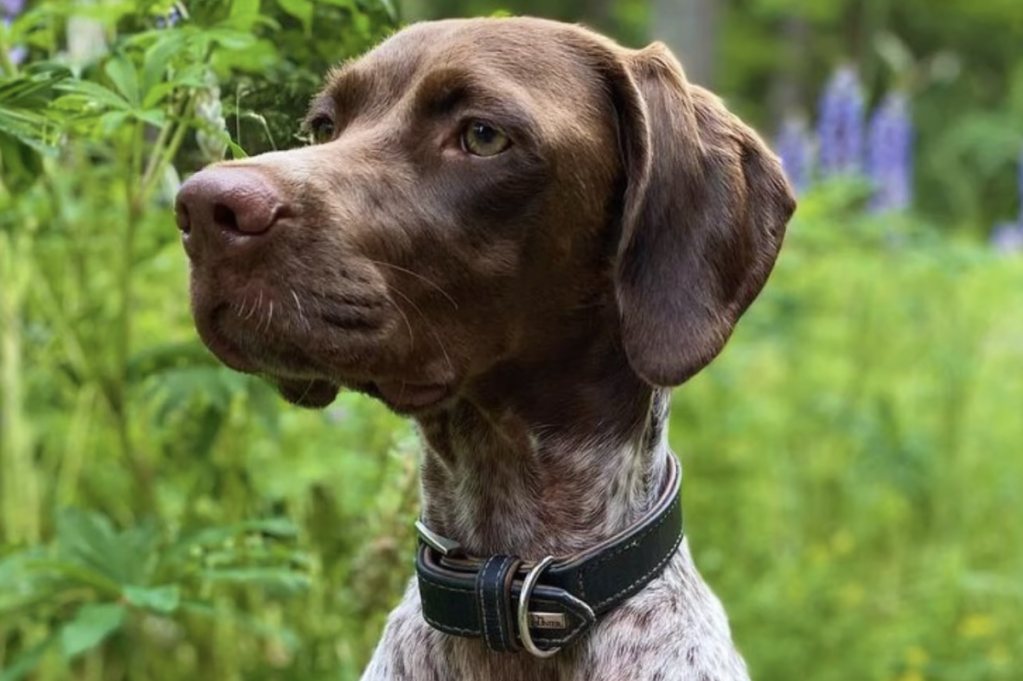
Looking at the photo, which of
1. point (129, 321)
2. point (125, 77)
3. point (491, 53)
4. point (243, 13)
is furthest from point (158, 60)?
point (129, 321)

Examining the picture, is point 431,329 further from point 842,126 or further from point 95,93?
point 842,126

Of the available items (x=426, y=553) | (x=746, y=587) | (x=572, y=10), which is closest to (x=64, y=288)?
(x=426, y=553)

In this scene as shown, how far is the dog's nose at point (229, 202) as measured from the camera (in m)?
2.12

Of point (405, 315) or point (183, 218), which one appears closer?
point (183, 218)

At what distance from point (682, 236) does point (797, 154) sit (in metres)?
4.21

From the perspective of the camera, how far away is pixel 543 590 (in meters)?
2.42

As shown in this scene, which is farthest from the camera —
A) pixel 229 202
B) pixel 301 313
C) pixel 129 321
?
pixel 129 321

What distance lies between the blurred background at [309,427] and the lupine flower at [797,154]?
18 millimetres

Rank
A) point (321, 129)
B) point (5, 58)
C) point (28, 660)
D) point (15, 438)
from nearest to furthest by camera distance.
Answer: point (321, 129)
point (5, 58)
point (28, 660)
point (15, 438)

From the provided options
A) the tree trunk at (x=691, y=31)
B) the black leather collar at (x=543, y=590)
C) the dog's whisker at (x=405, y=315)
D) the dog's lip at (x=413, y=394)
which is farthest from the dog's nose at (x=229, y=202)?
the tree trunk at (x=691, y=31)

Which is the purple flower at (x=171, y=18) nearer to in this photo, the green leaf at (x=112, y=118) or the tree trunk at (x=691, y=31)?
the green leaf at (x=112, y=118)

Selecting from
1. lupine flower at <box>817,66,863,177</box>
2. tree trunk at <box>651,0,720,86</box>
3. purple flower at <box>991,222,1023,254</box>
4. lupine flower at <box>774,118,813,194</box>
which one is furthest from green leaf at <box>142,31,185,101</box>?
tree trunk at <box>651,0,720,86</box>

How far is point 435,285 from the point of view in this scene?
2.38 meters

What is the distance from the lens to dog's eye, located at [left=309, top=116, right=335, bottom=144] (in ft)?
8.94
